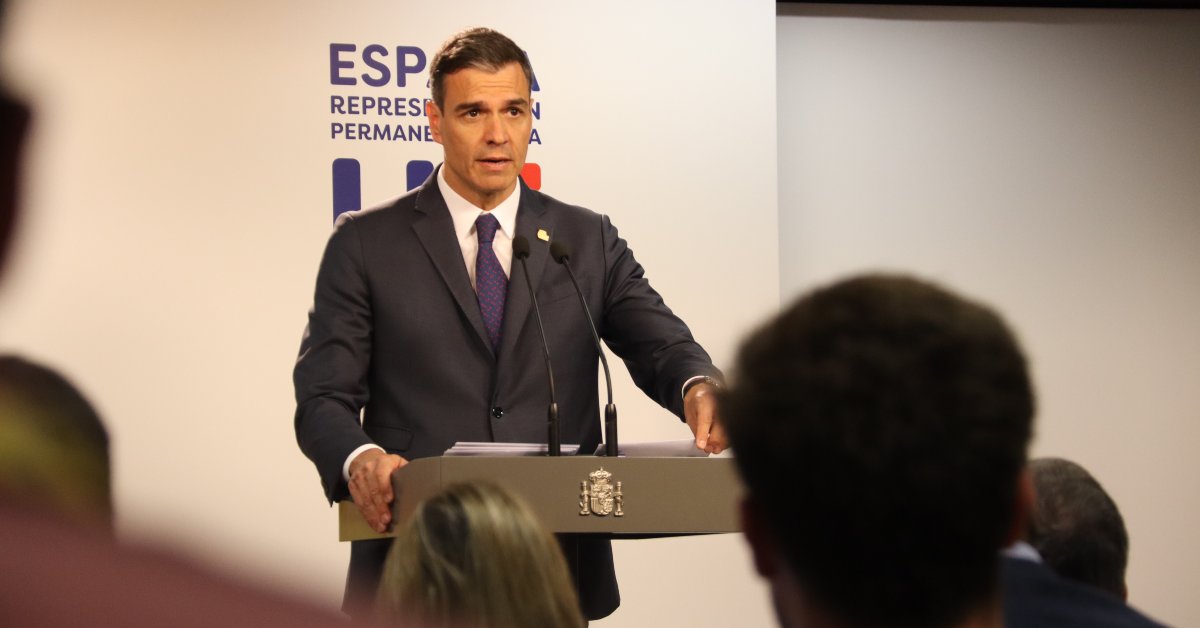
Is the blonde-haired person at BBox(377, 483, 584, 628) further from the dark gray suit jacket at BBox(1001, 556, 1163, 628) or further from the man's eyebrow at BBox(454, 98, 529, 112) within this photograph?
the man's eyebrow at BBox(454, 98, 529, 112)

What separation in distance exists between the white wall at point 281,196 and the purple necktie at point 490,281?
182 cm

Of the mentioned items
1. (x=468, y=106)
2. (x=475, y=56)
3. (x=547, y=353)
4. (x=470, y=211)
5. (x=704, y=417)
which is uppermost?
(x=475, y=56)

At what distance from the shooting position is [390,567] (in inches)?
59.3

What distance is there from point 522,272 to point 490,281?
0.25 feet

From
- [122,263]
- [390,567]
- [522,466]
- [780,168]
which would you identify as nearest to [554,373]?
[522,466]

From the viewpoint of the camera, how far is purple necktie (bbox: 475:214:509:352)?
9.32 feet

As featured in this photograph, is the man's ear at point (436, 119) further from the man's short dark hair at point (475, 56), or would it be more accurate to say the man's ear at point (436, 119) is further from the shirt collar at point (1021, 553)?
the shirt collar at point (1021, 553)

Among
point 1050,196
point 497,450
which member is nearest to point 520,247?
point 497,450

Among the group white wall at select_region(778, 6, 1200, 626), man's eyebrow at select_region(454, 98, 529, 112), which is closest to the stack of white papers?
man's eyebrow at select_region(454, 98, 529, 112)

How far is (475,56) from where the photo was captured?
319 centimetres

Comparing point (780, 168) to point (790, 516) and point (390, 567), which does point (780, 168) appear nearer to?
point (390, 567)

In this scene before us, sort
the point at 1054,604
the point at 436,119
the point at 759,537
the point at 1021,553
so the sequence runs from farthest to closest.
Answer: the point at 436,119 < the point at 1021,553 < the point at 1054,604 < the point at 759,537

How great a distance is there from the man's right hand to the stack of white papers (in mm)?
113

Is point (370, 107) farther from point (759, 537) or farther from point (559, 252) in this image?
point (759, 537)
